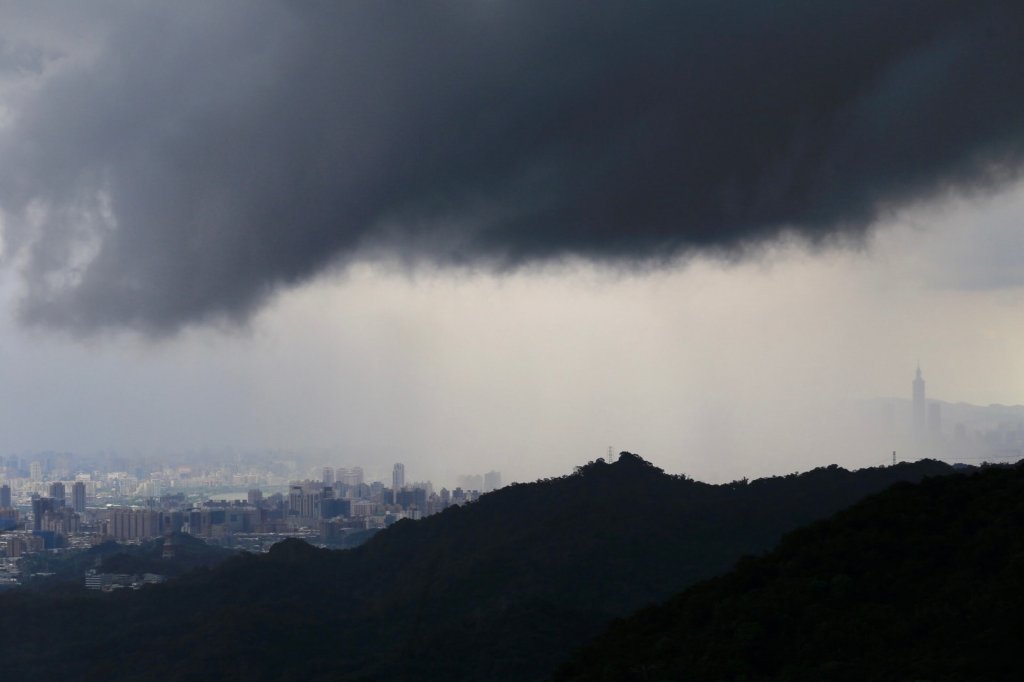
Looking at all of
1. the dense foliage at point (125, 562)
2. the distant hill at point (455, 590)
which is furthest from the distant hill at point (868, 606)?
the dense foliage at point (125, 562)

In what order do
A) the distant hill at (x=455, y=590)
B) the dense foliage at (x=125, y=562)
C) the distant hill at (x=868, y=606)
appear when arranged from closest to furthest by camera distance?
the distant hill at (x=868, y=606)
the distant hill at (x=455, y=590)
the dense foliage at (x=125, y=562)

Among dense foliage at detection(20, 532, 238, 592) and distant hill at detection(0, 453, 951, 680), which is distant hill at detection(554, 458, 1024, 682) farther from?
dense foliage at detection(20, 532, 238, 592)

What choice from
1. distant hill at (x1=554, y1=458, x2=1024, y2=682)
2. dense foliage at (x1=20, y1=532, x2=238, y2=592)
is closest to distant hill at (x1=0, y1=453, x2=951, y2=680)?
distant hill at (x1=554, y1=458, x2=1024, y2=682)

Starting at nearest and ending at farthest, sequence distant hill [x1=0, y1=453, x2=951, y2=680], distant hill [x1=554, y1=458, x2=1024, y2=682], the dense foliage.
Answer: distant hill [x1=554, y1=458, x2=1024, y2=682], distant hill [x1=0, y1=453, x2=951, y2=680], the dense foliage

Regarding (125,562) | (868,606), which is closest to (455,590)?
(868,606)

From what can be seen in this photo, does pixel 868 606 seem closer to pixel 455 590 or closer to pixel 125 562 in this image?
pixel 455 590

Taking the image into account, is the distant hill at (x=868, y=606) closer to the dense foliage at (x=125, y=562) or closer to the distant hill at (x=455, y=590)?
the distant hill at (x=455, y=590)

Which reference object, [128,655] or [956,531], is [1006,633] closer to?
[956,531]
